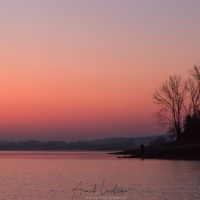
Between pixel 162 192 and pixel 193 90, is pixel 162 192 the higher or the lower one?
the lower one

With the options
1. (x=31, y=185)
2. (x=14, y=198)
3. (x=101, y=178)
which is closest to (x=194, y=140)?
(x=101, y=178)

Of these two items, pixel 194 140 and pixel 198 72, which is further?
pixel 198 72

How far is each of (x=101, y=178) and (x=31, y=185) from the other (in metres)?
6.59

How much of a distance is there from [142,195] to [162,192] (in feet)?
5.86

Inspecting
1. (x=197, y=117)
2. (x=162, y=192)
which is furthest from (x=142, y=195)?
(x=197, y=117)

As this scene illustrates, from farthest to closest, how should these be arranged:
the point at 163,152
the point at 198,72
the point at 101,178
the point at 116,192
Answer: the point at 198,72
the point at 163,152
the point at 101,178
the point at 116,192

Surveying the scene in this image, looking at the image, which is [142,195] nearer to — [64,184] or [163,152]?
[64,184]

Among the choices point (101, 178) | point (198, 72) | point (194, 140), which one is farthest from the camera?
point (198, 72)

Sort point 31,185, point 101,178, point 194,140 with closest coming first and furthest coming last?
1. point 31,185
2. point 101,178
3. point 194,140

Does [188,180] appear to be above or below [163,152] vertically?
below

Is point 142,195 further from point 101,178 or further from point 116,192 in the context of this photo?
point 101,178

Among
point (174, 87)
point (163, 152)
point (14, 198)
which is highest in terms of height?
point (174, 87)

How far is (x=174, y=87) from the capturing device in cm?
9419

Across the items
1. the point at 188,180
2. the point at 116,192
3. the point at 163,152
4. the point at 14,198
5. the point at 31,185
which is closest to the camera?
the point at 14,198
